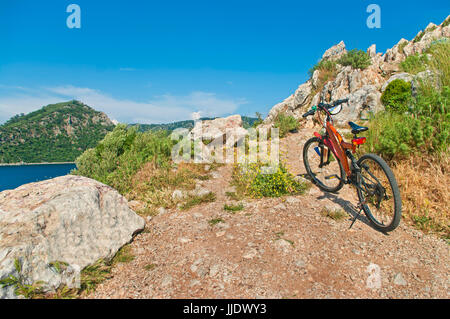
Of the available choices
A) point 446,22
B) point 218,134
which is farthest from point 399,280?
point 446,22

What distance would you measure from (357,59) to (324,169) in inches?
523

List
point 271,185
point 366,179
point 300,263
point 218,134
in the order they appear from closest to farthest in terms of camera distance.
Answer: point 300,263 → point 366,179 → point 271,185 → point 218,134

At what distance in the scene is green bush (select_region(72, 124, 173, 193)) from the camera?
258 inches

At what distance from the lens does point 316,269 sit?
Answer: 9.22ft

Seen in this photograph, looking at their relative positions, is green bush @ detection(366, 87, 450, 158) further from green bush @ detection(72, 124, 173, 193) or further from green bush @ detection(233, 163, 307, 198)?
green bush @ detection(72, 124, 173, 193)

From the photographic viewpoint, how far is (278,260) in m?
3.01

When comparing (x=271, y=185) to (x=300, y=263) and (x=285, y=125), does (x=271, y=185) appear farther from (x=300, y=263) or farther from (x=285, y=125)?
(x=285, y=125)

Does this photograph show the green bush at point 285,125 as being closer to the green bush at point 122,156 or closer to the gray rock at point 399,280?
the green bush at point 122,156

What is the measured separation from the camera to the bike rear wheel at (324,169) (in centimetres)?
516

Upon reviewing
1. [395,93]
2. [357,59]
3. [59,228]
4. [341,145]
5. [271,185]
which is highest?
[357,59]

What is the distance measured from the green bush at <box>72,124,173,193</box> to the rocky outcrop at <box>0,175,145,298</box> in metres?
2.50

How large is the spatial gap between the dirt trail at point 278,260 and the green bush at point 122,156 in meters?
2.74

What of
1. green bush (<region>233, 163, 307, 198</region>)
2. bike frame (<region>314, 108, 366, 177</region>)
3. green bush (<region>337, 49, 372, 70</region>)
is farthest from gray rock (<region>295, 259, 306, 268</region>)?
green bush (<region>337, 49, 372, 70</region>)
